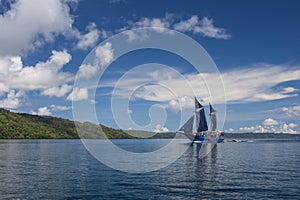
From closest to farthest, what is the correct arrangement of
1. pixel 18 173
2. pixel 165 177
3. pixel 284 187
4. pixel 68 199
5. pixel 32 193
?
pixel 68 199 → pixel 32 193 → pixel 284 187 → pixel 165 177 → pixel 18 173

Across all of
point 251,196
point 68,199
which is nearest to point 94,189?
point 68,199

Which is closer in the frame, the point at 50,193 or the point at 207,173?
the point at 50,193

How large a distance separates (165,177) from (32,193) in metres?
31.8

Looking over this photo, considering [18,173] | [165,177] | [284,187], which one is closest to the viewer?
[284,187]

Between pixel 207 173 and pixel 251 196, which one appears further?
pixel 207 173

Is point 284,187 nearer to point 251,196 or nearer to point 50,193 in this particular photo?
point 251,196

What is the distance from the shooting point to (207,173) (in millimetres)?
80688

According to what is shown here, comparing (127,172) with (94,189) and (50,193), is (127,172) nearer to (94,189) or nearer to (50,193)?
(94,189)

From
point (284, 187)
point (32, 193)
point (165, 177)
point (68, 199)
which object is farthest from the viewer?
point (165, 177)

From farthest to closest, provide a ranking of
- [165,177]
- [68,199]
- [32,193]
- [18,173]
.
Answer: [18,173], [165,177], [32,193], [68,199]

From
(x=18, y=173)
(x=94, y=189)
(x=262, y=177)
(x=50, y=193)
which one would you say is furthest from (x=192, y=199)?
(x=18, y=173)

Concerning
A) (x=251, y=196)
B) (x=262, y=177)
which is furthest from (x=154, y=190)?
(x=262, y=177)

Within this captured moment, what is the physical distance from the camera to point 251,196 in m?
52.8

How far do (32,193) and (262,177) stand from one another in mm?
53254
